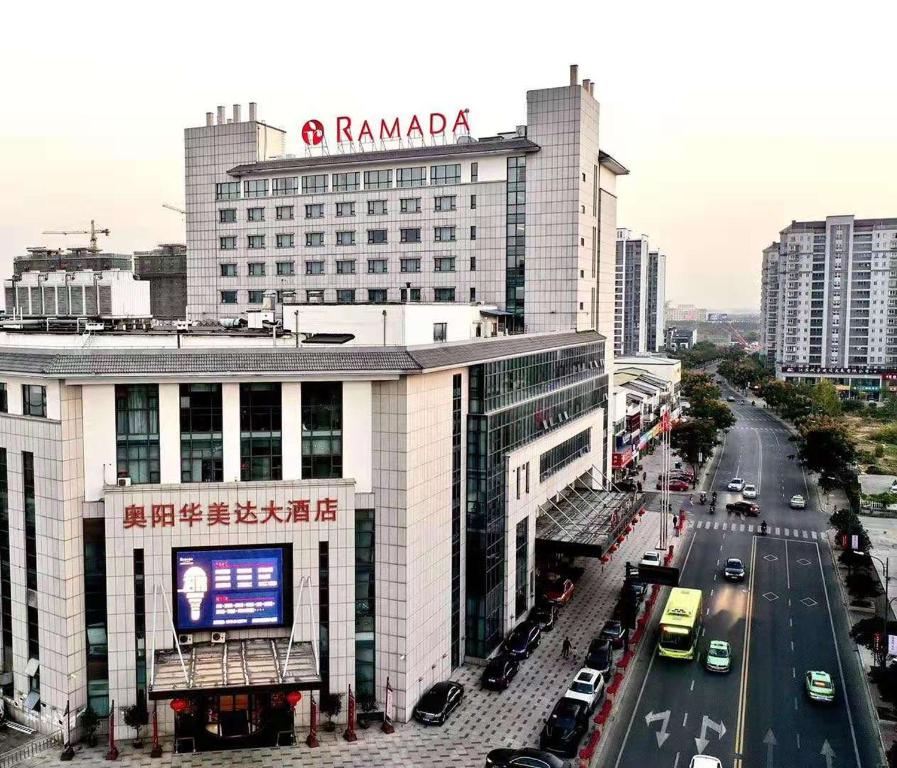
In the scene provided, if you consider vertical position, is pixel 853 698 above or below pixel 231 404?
below

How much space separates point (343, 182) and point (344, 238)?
4.45 meters

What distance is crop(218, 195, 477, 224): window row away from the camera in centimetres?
6498

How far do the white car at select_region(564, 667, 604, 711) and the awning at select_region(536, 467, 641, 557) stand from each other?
10.7 meters

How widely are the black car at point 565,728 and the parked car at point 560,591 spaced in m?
15.3

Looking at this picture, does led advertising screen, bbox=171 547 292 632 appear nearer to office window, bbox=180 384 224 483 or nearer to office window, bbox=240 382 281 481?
office window, bbox=180 384 224 483

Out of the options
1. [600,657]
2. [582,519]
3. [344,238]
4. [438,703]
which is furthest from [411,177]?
[438,703]

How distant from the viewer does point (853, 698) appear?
134ft

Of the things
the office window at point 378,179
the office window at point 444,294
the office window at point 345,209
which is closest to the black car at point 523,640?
the office window at point 444,294

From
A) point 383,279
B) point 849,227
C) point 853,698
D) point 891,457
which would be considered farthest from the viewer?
point 849,227

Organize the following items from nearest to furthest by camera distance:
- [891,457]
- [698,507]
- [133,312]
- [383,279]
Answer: [133,312] → [383,279] → [698,507] → [891,457]

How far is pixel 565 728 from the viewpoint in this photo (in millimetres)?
35500

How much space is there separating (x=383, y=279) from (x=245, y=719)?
39.2 metres

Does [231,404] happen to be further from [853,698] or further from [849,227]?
[849,227]

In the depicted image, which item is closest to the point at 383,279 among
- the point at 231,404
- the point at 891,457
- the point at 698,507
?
the point at 231,404
